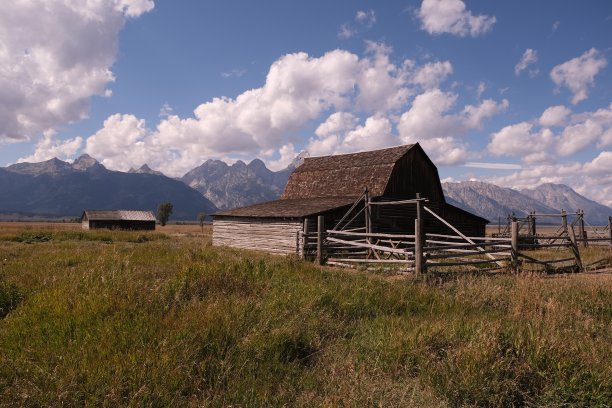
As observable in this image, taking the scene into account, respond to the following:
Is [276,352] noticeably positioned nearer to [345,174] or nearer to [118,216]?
[345,174]

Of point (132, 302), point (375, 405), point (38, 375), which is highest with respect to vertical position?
point (132, 302)

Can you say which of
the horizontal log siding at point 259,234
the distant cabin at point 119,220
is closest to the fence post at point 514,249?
the horizontal log siding at point 259,234

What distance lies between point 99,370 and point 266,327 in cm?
197

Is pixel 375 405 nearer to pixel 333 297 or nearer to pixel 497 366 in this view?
pixel 497 366

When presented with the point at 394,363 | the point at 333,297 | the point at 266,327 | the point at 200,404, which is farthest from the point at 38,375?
the point at 333,297

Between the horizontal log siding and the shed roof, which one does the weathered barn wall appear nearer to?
the horizontal log siding

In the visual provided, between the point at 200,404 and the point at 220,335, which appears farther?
the point at 220,335

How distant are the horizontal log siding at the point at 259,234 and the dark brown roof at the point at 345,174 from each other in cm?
594

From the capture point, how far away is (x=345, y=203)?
2245 cm

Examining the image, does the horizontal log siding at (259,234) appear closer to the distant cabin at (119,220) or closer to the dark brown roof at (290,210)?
the dark brown roof at (290,210)

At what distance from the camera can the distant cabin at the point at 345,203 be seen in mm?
22531

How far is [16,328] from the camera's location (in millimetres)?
4621

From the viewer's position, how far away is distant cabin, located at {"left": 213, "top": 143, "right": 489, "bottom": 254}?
22531mm

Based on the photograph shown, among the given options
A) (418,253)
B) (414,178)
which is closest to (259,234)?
(414,178)
